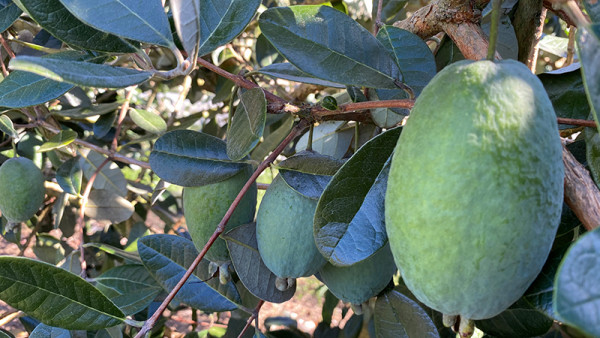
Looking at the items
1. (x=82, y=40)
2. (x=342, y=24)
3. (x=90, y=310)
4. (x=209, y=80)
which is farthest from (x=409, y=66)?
(x=209, y=80)

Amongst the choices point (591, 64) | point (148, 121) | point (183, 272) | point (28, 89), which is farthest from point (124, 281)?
point (591, 64)

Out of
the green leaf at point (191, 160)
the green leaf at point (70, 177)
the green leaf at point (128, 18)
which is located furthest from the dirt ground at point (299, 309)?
the green leaf at point (128, 18)

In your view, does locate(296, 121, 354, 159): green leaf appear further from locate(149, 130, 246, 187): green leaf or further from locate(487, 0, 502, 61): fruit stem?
locate(487, 0, 502, 61): fruit stem

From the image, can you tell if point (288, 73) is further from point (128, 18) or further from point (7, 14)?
point (7, 14)

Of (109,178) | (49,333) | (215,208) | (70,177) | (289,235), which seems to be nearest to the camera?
(289,235)

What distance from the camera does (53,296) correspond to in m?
0.77

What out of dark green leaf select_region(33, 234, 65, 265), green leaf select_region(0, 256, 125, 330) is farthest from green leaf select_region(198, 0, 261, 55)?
dark green leaf select_region(33, 234, 65, 265)

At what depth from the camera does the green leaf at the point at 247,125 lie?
27.4 inches

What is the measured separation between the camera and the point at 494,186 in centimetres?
41

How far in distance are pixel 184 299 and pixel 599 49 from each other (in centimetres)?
85

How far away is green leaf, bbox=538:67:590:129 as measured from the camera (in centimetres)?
68

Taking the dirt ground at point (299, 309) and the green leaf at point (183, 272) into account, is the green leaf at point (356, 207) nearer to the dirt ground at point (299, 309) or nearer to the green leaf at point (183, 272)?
the green leaf at point (183, 272)

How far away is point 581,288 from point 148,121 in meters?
1.32

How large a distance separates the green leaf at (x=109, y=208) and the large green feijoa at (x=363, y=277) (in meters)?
1.06
